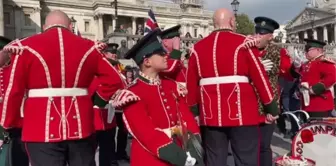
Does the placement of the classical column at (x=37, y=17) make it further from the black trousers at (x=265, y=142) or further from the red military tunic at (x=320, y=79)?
the black trousers at (x=265, y=142)

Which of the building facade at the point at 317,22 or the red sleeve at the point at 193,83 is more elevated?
the building facade at the point at 317,22

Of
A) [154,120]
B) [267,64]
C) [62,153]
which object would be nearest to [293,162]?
[267,64]

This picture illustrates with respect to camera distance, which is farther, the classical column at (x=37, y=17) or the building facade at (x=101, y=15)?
the classical column at (x=37, y=17)

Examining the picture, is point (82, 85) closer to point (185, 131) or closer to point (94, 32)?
point (185, 131)

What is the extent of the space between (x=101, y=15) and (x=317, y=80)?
53.6 meters

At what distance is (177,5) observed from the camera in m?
67.8

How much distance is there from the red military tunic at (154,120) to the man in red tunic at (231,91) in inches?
32.3

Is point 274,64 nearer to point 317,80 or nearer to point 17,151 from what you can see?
point 317,80

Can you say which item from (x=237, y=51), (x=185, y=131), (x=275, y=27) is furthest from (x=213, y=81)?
(x=275, y=27)

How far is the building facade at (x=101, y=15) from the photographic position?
5016cm

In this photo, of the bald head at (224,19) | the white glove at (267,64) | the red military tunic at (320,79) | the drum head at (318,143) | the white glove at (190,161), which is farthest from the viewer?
the red military tunic at (320,79)

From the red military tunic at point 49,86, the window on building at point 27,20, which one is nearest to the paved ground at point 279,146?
the red military tunic at point 49,86

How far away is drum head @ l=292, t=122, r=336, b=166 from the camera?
442cm

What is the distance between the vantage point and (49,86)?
11.4ft
